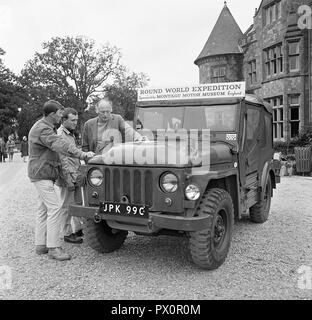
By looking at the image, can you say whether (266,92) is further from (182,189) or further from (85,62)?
(85,62)

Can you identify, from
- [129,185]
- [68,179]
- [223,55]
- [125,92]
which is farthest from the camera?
[125,92]

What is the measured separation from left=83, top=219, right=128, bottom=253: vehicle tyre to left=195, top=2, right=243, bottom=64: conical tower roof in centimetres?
2497

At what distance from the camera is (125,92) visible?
4762cm

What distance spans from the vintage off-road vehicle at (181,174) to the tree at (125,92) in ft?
124

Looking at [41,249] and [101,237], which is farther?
[41,249]

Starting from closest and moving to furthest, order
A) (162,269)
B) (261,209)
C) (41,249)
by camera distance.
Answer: (162,269) < (41,249) < (261,209)

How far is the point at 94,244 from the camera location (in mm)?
5090

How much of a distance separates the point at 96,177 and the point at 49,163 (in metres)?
0.77

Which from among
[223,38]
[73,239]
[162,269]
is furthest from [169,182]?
[223,38]

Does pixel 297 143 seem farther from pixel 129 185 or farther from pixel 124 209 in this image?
pixel 124 209

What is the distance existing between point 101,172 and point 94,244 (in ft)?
3.32

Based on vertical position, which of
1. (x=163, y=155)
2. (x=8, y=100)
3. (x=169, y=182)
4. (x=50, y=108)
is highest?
(x=8, y=100)

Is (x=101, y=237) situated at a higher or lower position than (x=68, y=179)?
lower
